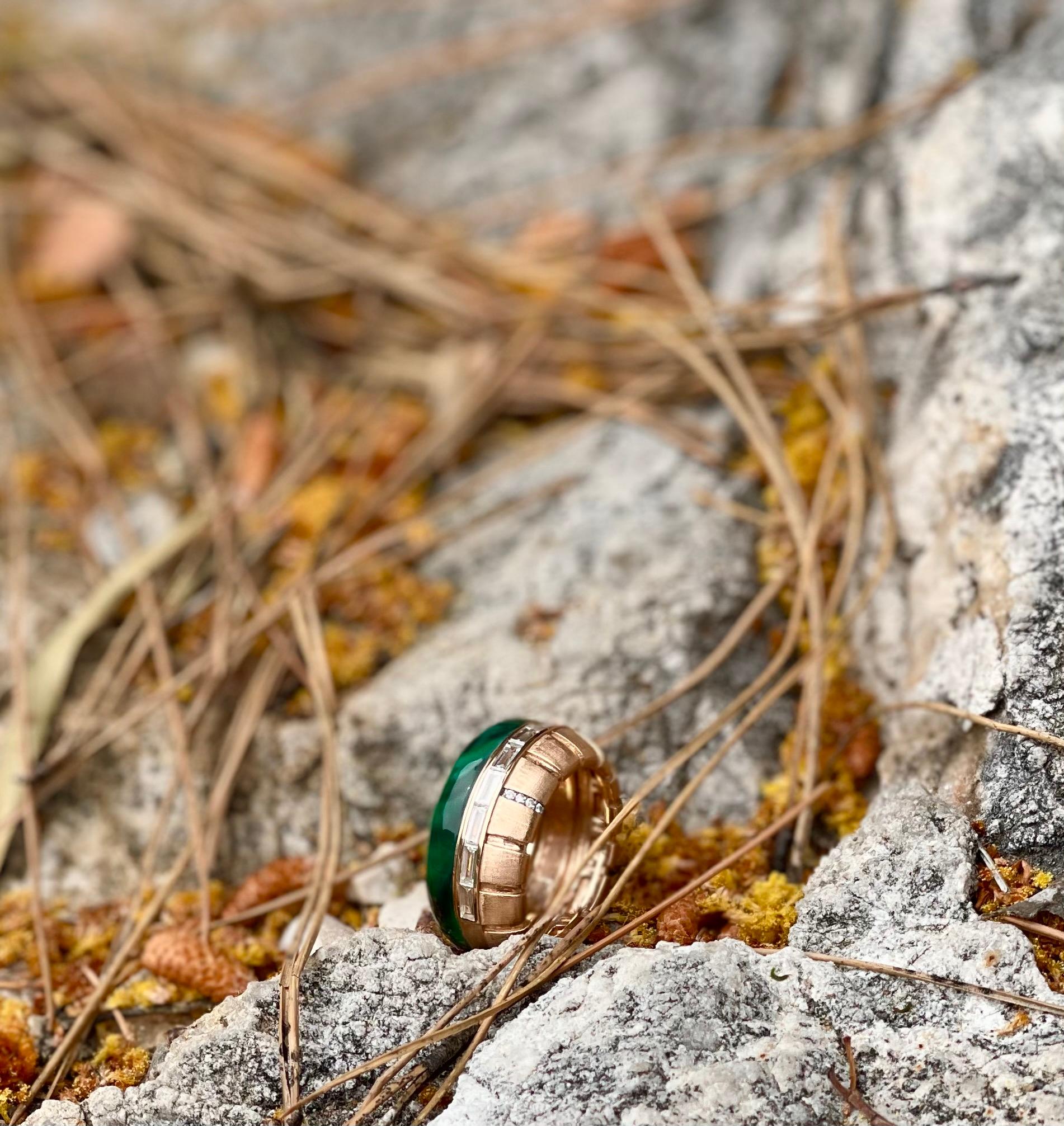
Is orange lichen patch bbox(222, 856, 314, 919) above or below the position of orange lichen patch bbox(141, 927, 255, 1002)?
above

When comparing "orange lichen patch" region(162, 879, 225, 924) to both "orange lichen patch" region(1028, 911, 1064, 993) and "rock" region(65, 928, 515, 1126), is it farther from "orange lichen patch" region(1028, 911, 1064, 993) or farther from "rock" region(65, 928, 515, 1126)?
"orange lichen patch" region(1028, 911, 1064, 993)

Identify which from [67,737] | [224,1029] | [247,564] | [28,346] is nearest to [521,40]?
[28,346]

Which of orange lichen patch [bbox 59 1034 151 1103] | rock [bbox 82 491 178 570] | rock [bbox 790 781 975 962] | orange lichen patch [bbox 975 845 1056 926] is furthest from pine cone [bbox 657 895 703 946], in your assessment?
rock [bbox 82 491 178 570]

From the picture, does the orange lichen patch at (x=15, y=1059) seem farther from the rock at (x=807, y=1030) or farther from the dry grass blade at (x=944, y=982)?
the dry grass blade at (x=944, y=982)

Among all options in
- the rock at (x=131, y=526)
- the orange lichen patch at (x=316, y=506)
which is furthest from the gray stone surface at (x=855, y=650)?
the rock at (x=131, y=526)

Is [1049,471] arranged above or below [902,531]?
above

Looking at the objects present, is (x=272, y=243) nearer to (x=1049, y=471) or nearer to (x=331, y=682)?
(x=331, y=682)
